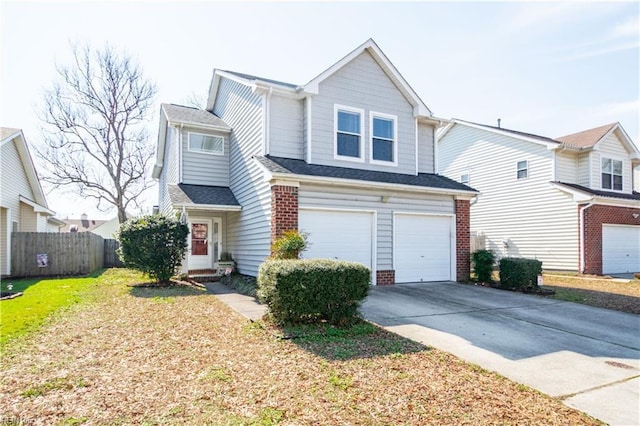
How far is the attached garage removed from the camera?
1052 centimetres

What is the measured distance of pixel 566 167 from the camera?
17875 millimetres

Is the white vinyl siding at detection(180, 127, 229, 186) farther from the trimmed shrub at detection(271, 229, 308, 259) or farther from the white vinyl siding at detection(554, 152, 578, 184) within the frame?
the white vinyl siding at detection(554, 152, 578, 184)

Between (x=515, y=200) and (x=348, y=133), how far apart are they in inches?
458

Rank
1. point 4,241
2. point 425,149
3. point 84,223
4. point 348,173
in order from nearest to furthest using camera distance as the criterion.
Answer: point 348,173 < point 425,149 < point 4,241 < point 84,223

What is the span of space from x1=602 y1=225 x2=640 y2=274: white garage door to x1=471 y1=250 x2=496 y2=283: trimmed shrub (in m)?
8.22

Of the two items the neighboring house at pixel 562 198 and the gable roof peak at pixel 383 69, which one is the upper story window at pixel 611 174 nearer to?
the neighboring house at pixel 562 198

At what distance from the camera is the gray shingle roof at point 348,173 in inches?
407

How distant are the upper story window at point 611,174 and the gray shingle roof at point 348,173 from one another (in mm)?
10435

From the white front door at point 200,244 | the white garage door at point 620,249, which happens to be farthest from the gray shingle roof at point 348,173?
the white garage door at point 620,249

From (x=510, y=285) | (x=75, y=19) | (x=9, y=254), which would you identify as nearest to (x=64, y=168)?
(x=9, y=254)

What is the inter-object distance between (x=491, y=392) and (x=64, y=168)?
30149mm

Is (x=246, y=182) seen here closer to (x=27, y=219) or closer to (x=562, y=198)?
(x=27, y=219)

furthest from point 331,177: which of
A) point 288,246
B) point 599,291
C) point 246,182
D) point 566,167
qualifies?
point 566,167

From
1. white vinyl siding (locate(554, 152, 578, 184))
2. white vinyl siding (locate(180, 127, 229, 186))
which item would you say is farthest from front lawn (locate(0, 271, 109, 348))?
white vinyl siding (locate(554, 152, 578, 184))
